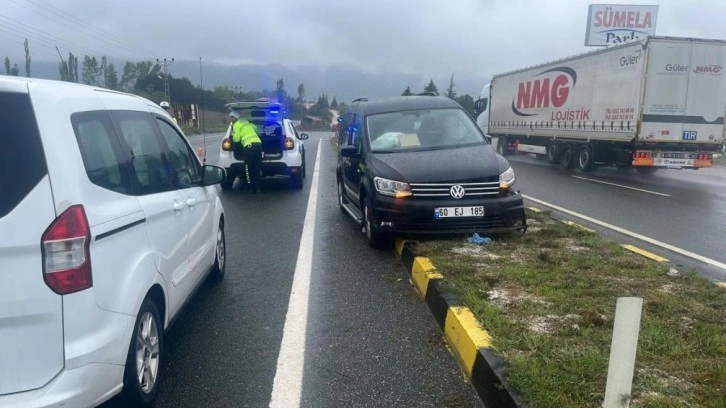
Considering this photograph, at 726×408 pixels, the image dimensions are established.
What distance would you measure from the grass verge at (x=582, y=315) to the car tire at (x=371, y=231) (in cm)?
60

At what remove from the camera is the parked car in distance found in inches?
260

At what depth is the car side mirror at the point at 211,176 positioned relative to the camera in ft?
16.4

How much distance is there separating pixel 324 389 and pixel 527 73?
22.0 meters

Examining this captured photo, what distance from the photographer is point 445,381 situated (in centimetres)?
375

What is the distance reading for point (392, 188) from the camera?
6.71 m

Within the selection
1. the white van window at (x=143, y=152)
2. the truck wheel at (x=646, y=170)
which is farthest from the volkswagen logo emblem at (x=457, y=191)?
the truck wheel at (x=646, y=170)

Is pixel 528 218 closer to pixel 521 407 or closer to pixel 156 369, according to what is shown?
pixel 521 407

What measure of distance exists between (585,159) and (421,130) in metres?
12.9

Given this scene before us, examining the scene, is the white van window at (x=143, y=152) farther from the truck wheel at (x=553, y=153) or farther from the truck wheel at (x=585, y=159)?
the truck wheel at (x=553, y=153)

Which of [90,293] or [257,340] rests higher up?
[90,293]

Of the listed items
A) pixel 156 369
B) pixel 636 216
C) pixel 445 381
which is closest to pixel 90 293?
pixel 156 369

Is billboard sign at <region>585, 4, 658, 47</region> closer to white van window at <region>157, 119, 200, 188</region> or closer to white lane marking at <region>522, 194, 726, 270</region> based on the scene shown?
white lane marking at <region>522, 194, 726, 270</region>

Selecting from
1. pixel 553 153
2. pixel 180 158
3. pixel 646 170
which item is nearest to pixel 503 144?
pixel 553 153

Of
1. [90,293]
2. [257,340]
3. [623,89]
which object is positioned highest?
[623,89]
